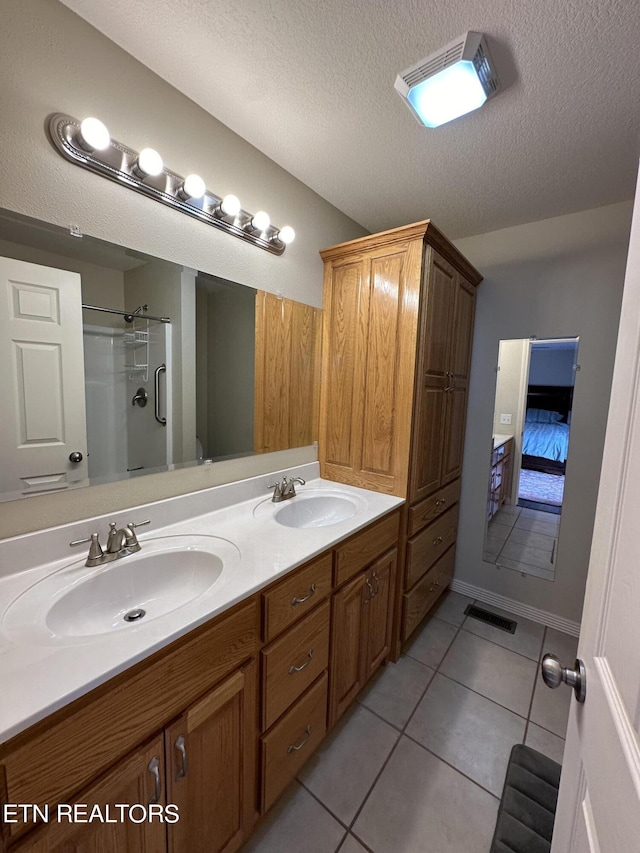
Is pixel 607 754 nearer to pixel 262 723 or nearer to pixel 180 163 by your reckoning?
pixel 262 723

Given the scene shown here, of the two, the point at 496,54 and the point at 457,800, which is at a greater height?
Answer: the point at 496,54

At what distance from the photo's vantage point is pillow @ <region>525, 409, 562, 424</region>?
6.58 feet

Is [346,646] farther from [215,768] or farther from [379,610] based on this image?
[215,768]

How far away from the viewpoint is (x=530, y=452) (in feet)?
6.87

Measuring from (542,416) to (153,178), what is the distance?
7.33 feet

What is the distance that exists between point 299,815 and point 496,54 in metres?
2.54

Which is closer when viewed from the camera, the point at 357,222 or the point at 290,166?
the point at 290,166

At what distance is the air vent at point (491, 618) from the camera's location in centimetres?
208

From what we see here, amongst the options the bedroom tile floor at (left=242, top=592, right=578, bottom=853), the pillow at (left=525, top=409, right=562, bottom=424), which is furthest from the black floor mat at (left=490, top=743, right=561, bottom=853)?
the pillow at (left=525, top=409, right=562, bottom=424)


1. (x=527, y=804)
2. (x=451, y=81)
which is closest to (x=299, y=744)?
(x=527, y=804)

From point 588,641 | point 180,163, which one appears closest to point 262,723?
point 588,641

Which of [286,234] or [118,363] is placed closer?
[118,363]

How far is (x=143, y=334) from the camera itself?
120cm

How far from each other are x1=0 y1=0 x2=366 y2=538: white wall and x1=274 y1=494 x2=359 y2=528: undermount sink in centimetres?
28
